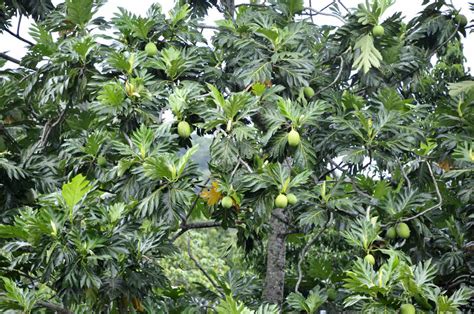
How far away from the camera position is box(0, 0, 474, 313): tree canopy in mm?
3461

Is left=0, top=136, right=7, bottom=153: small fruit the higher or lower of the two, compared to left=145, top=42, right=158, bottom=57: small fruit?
lower

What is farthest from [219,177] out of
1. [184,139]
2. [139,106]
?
[139,106]

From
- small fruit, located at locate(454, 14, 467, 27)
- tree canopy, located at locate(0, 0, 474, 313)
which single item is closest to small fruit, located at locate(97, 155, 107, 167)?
tree canopy, located at locate(0, 0, 474, 313)

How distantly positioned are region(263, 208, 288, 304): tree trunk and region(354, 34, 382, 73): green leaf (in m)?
1.05

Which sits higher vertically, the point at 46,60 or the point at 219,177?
the point at 46,60

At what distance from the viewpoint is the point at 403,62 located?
484 cm

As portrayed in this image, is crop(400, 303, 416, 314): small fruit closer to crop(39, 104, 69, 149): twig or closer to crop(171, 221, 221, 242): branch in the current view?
crop(171, 221, 221, 242): branch

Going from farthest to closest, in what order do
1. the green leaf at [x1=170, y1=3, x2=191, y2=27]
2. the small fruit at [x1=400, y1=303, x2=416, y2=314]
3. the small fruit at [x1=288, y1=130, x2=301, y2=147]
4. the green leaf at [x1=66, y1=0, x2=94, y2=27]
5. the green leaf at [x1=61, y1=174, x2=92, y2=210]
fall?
the green leaf at [x1=66, y1=0, x2=94, y2=27] < the green leaf at [x1=170, y1=3, x2=191, y2=27] < the small fruit at [x1=288, y1=130, x2=301, y2=147] < the green leaf at [x1=61, y1=174, x2=92, y2=210] < the small fruit at [x1=400, y1=303, x2=416, y2=314]

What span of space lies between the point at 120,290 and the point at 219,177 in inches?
27.9

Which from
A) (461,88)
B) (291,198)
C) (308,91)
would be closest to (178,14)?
(308,91)

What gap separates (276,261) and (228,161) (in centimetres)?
132

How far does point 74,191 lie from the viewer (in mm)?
3338

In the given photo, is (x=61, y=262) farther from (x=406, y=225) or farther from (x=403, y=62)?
(x=403, y=62)

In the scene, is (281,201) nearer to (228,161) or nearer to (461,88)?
(228,161)
